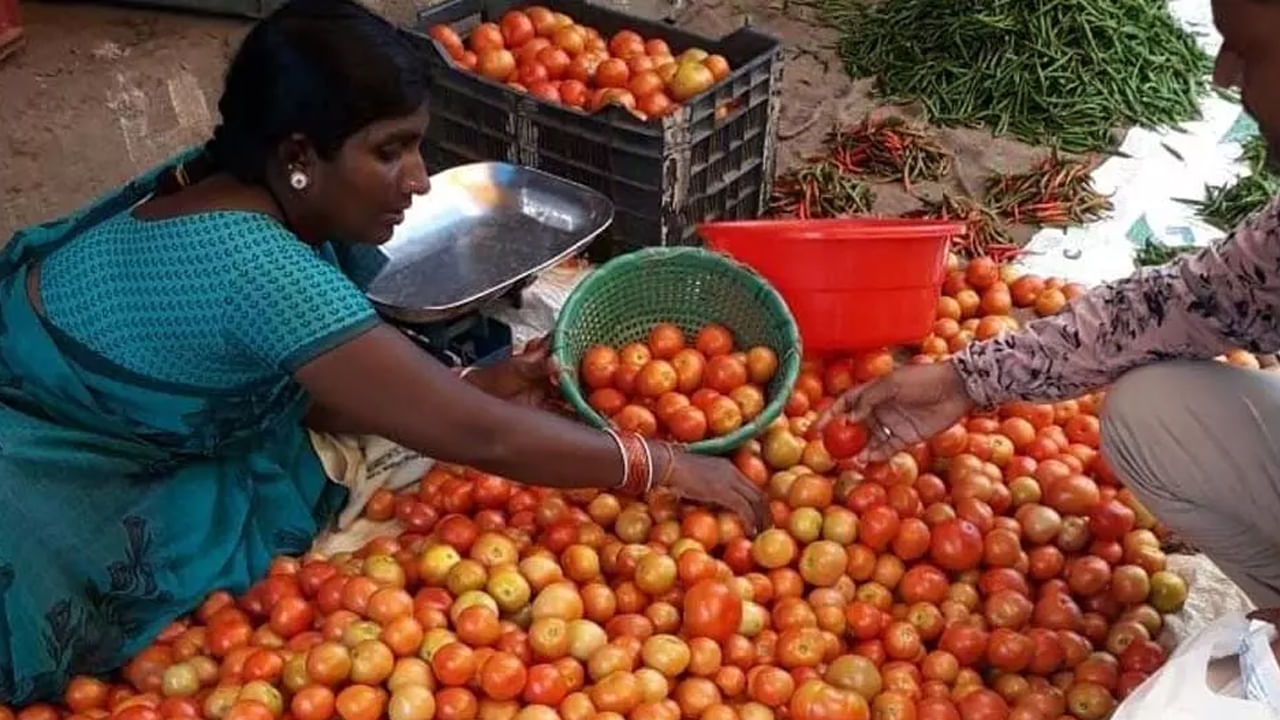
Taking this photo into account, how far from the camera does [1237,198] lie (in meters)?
4.06

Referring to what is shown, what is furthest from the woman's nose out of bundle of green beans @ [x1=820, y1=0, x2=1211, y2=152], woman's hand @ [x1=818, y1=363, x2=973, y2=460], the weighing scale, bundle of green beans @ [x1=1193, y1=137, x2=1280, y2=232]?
bundle of green beans @ [x1=820, y1=0, x2=1211, y2=152]

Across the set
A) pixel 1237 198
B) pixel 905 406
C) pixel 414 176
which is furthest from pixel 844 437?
pixel 1237 198

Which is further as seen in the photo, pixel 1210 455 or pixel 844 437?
pixel 844 437

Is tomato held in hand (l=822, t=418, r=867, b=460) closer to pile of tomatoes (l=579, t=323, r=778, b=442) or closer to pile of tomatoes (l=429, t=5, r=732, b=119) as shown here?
pile of tomatoes (l=579, t=323, r=778, b=442)

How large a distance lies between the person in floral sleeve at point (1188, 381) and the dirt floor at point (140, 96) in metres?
1.83

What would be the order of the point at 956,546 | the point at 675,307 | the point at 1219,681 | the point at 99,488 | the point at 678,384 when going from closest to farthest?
the point at 1219,681 < the point at 99,488 < the point at 956,546 < the point at 678,384 < the point at 675,307

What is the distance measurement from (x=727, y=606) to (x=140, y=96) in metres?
3.18

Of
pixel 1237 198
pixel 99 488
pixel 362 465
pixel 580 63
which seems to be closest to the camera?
pixel 99 488

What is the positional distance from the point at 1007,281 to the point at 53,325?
2.44 metres

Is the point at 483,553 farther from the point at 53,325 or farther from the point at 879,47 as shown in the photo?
the point at 879,47

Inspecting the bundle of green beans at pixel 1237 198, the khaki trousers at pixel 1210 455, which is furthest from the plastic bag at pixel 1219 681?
the bundle of green beans at pixel 1237 198

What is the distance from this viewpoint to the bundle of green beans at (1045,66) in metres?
4.59

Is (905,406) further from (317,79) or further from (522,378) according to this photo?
(317,79)

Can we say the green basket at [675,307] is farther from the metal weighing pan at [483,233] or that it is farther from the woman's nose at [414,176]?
the woman's nose at [414,176]
